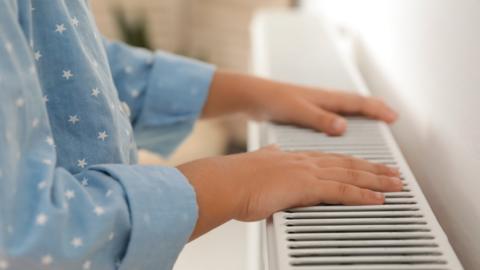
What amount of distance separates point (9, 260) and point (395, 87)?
566 mm

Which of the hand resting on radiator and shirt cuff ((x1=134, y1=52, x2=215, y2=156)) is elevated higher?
the hand resting on radiator

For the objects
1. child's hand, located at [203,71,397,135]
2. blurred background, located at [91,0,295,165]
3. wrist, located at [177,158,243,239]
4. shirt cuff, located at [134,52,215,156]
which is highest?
wrist, located at [177,158,243,239]

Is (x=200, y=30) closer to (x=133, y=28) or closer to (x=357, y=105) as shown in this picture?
(x=133, y=28)

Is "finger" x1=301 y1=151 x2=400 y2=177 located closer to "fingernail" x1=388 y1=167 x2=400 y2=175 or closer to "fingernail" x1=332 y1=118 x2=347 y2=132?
"fingernail" x1=388 y1=167 x2=400 y2=175

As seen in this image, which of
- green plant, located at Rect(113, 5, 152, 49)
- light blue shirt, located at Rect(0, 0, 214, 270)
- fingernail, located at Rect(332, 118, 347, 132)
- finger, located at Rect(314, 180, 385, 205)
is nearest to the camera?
light blue shirt, located at Rect(0, 0, 214, 270)

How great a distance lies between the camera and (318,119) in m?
0.68

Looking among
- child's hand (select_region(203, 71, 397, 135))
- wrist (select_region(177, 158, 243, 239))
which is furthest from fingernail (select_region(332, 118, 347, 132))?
wrist (select_region(177, 158, 243, 239))

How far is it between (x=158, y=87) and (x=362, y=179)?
1.05 ft

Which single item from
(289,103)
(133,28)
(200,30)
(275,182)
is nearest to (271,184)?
(275,182)

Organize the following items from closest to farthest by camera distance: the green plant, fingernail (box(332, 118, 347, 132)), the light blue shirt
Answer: the light blue shirt → fingernail (box(332, 118, 347, 132)) → the green plant

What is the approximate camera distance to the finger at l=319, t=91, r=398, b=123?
71 centimetres

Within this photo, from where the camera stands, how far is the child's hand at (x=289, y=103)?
2.24 feet

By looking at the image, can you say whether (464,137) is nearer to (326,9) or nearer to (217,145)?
(326,9)

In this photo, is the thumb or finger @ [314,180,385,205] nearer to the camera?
finger @ [314,180,385,205]
